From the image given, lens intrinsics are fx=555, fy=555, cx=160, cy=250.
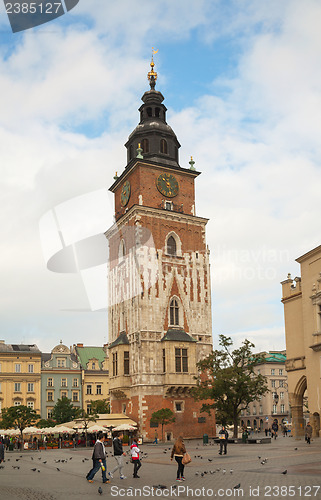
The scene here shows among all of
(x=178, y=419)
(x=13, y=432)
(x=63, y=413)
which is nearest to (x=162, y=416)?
(x=178, y=419)

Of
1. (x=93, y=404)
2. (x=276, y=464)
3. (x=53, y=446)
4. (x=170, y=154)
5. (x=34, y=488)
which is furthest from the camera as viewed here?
(x=93, y=404)

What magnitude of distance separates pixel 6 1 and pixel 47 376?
86.3 m

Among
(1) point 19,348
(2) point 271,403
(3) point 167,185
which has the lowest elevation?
(2) point 271,403

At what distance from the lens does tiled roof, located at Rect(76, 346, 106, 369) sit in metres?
97.5

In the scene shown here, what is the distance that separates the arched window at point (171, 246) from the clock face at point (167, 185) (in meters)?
5.27

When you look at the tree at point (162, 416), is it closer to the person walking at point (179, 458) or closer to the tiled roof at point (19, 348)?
the person walking at point (179, 458)

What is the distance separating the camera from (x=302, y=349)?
148 feet

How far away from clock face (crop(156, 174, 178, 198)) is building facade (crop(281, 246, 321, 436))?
21.8 metres

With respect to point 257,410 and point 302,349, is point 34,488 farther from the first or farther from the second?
point 257,410

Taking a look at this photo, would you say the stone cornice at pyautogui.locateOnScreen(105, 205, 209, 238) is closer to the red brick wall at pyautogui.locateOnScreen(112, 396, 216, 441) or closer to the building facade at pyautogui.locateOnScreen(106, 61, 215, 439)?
the building facade at pyautogui.locateOnScreen(106, 61, 215, 439)

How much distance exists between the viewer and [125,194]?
67000 mm

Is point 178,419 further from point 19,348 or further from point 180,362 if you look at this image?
point 19,348

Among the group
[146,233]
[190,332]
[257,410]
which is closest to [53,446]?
[190,332]

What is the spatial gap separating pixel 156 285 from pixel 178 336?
19.7 ft
